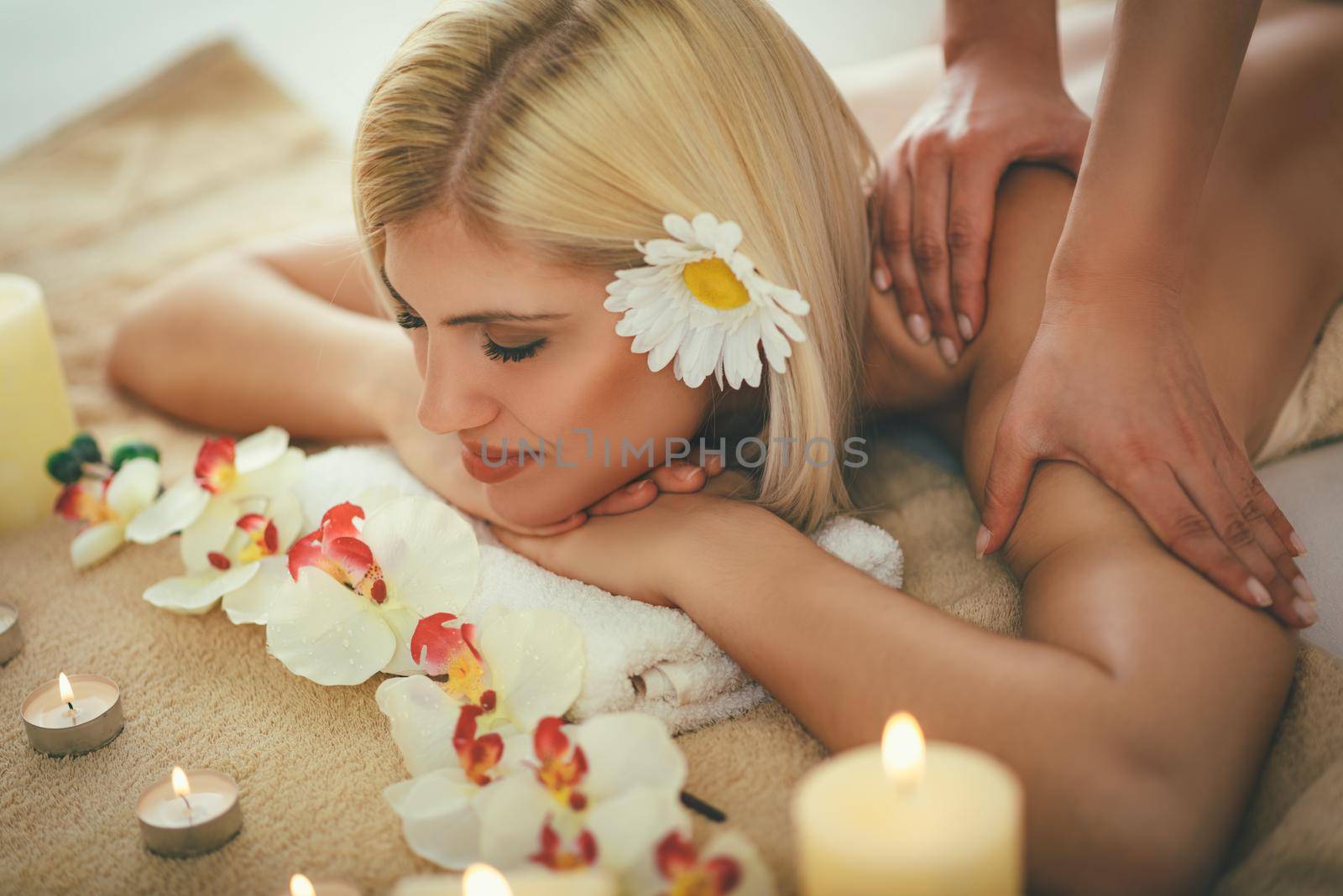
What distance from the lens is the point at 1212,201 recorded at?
3.96 ft

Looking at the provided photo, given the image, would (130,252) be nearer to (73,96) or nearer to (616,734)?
(73,96)

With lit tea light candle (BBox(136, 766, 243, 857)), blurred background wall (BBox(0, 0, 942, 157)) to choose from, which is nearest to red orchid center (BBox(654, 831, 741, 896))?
lit tea light candle (BBox(136, 766, 243, 857))

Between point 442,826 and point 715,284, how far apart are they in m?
0.54

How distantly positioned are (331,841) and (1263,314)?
1.10m

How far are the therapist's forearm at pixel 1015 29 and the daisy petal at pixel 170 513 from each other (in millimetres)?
1112

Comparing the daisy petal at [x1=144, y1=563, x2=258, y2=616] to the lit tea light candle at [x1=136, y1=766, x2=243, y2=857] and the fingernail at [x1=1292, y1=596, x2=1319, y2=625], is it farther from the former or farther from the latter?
the fingernail at [x1=1292, y1=596, x2=1319, y2=625]

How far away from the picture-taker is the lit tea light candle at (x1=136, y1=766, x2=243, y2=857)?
0.88m

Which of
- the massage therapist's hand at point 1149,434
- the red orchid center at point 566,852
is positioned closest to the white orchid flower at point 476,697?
the red orchid center at point 566,852

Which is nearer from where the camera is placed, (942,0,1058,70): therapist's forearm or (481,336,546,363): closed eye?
(481,336,546,363): closed eye

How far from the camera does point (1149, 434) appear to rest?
3.13ft

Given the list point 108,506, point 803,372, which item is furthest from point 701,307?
point 108,506

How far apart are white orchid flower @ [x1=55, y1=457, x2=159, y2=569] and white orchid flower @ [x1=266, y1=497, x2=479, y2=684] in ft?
1.20

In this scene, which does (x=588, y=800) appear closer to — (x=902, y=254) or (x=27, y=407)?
(x=902, y=254)

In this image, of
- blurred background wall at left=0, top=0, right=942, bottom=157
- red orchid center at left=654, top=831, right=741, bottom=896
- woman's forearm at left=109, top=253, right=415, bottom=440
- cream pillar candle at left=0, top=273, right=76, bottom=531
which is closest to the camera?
red orchid center at left=654, top=831, right=741, bottom=896
